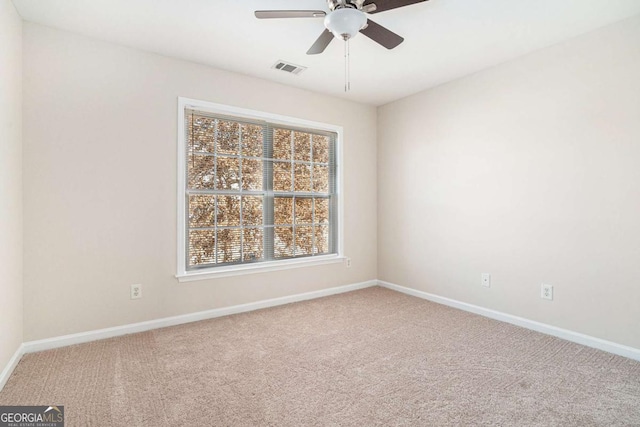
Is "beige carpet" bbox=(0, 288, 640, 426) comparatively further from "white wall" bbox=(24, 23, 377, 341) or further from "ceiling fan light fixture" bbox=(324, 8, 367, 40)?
"ceiling fan light fixture" bbox=(324, 8, 367, 40)

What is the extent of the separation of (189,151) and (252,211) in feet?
2.92

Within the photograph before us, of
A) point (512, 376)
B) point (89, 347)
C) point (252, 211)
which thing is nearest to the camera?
point (512, 376)

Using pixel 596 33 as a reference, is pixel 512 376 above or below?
below

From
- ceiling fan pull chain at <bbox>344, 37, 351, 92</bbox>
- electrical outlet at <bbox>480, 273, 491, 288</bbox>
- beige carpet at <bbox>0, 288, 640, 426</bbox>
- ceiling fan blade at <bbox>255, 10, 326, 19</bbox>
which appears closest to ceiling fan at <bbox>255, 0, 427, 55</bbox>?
ceiling fan blade at <bbox>255, 10, 326, 19</bbox>

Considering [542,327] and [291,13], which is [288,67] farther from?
[542,327]

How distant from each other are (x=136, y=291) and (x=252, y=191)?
147 cm

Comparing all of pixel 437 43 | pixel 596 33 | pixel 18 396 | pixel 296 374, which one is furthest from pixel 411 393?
pixel 596 33

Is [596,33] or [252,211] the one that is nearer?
[596,33]

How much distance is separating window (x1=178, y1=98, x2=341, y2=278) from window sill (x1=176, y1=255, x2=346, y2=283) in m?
0.01

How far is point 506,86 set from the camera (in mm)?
3170

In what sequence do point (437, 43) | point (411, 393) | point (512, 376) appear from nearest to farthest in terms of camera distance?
point (411, 393)
point (512, 376)
point (437, 43)

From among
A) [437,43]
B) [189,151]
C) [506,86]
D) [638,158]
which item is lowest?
[638,158]

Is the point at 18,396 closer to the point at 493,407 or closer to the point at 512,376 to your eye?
the point at 493,407

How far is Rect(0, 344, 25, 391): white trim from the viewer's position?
2023 millimetres
